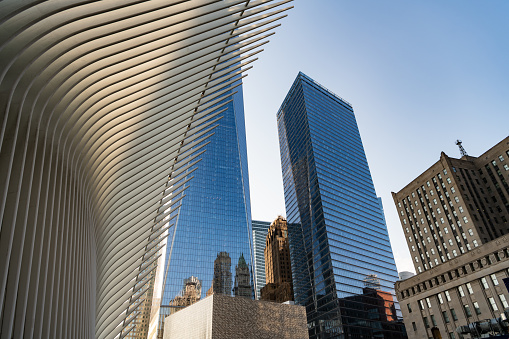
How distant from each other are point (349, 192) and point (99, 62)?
468ft

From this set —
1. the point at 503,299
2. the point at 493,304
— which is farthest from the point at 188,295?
the point at 503,299

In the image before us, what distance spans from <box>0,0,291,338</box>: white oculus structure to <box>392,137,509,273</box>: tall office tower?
247ft

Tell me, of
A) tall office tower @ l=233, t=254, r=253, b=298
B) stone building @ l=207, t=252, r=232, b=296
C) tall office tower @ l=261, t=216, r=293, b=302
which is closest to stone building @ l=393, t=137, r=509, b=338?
tall office tower @ l=233, t=254, r=253, b=298

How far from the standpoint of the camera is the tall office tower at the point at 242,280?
119250 millimetres

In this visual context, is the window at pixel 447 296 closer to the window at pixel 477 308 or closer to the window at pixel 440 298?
the window at pixel 440 298

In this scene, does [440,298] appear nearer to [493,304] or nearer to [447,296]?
[447,296]

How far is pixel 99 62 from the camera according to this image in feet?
30.5

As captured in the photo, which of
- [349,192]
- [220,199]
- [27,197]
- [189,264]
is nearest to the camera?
[27,197]

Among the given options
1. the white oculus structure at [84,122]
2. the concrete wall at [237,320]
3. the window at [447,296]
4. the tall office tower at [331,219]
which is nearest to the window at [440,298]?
the window at [447,296]

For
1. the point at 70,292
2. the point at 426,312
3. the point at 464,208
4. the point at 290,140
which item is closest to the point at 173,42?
the point at 70,292

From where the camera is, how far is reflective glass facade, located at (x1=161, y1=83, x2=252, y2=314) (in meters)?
113

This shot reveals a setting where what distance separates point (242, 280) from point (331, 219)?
38.9 meters

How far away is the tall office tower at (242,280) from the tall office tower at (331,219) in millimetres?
24703

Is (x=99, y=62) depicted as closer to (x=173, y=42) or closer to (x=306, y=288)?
(x=173, y=42)
